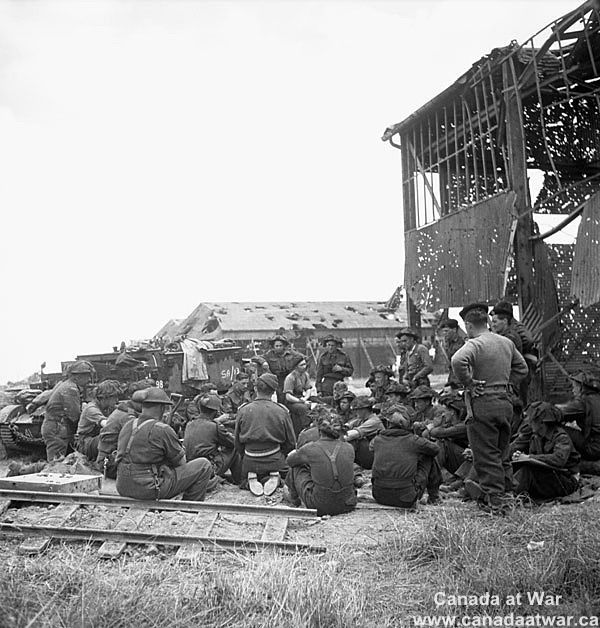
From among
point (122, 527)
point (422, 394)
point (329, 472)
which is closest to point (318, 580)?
point (329, 472)

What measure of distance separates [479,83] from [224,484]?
9161 mm

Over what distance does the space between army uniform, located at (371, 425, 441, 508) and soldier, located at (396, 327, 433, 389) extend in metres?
3.69

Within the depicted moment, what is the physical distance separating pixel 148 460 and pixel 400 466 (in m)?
2.89

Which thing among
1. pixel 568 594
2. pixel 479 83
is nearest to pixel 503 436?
pixel 568 594

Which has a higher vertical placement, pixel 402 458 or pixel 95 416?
pixel 95 416

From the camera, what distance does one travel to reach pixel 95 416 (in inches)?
393

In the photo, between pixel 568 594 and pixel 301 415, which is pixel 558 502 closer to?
pixel 568 594

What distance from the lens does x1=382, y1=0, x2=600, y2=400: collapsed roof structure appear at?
37.4 ft

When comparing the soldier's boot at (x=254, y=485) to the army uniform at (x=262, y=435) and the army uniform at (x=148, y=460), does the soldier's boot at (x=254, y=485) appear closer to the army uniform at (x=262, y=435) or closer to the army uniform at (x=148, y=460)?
the army uniform at (x=262, y=435)

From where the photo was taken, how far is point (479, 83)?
502 inches

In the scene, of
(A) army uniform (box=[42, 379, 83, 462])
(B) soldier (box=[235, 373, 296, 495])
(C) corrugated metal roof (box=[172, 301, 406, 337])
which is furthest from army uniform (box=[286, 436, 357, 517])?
(C) corrugated metal roof (box=[172, 301, 406, 337])

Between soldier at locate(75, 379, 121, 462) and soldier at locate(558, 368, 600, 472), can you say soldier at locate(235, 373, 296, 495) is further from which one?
soldier at locate(558, 368, 600, 472)

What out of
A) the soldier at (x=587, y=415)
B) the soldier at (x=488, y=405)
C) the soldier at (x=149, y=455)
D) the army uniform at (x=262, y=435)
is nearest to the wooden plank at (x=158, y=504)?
the soldier at (x=149, y=455)

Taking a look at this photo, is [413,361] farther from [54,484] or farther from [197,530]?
[54,484]
